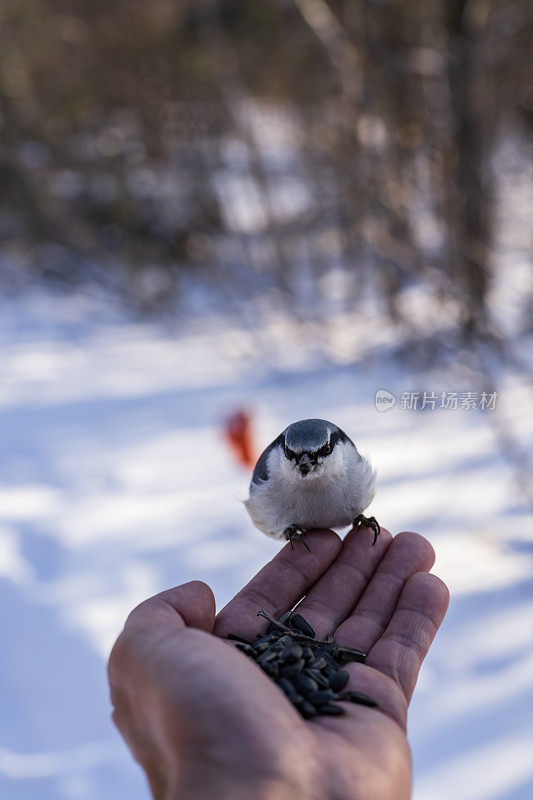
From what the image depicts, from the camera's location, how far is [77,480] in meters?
3.42

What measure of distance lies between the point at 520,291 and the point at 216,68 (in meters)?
2.65

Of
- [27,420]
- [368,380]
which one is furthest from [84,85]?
[368,380]

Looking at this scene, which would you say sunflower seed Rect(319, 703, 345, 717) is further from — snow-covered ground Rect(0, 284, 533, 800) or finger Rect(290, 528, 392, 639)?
snow-covered ground Rect(0, 284, 533, 800)

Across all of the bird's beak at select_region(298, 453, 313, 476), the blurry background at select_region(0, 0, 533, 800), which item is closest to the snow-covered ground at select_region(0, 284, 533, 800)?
the blurry background at select_region(0, 0, 533, 800)

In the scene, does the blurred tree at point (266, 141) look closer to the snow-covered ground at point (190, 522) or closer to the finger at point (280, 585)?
the snow-covered ground at point (190, 522)

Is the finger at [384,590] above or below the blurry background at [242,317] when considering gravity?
below

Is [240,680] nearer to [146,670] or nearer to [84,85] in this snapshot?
[146,670]

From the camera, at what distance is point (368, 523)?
194 cm

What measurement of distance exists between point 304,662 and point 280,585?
0.31 metres

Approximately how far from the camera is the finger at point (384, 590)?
1.65 metres

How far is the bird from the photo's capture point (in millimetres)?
1726

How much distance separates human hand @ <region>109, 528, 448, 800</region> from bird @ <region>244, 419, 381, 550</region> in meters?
0.19

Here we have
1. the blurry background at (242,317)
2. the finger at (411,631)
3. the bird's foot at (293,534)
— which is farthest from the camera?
the blurry background at (242,317)

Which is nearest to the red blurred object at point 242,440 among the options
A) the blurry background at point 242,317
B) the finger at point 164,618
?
the blurry background at point 242,317
